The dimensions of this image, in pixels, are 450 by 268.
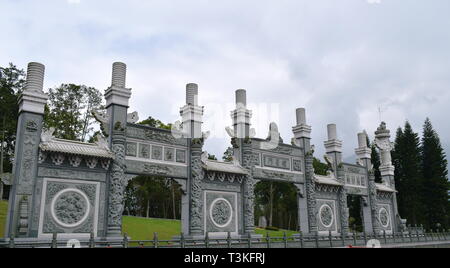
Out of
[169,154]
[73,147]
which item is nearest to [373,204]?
[169,154]

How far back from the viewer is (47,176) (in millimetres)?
13391

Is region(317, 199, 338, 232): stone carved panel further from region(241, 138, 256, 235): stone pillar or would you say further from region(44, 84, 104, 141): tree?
region(44, 84, 104, 141): tree

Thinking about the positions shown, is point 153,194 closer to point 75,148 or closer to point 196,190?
point 196,190

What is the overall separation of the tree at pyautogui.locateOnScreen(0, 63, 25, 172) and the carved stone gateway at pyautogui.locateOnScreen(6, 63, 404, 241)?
1457 centimetres

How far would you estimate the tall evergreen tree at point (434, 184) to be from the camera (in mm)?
34938

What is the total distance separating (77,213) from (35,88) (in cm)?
482

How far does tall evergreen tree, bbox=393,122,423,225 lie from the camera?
34844 mm

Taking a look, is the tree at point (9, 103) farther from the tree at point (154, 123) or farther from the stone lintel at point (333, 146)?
the stone lintel at point (333, 146)

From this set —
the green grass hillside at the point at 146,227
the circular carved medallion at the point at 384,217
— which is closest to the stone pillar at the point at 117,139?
the green grass hillside at the point at 146,227

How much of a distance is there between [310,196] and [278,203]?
2644 centimetres

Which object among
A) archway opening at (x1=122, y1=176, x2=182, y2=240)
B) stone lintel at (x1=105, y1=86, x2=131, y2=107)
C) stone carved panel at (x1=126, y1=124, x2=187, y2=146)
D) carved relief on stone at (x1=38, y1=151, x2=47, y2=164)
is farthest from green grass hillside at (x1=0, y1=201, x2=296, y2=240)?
carved relief on stone at (x1=38, y1=151, x2=47, y2=164)

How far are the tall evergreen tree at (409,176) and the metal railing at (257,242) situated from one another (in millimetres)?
6856
